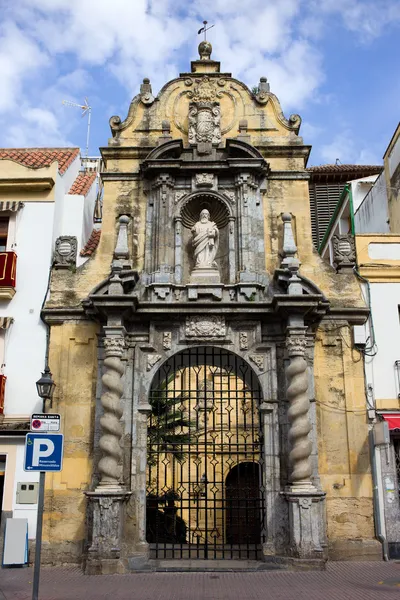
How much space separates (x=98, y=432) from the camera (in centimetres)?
1337

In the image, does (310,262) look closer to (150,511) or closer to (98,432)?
(98,432)

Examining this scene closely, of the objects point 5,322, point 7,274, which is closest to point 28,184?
point 7,274

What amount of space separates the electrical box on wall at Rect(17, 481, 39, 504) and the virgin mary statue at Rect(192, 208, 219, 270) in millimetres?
6150

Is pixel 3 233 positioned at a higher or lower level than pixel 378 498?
higher

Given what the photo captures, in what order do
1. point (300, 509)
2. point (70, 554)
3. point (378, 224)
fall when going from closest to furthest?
point (300, 509), point (70, 554), point (378, 224)

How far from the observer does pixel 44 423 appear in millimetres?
8477

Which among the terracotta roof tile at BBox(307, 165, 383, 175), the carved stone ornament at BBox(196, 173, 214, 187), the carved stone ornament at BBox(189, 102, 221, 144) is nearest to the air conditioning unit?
the carved stone ornament at BBox(196, 173, 214, 187)

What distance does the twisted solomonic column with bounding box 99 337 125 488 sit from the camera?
1246cm

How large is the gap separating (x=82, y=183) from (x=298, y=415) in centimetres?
954

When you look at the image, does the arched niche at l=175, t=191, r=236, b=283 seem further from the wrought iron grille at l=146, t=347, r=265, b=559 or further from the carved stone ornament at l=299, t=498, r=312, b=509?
the carved stone ornament at l=299, t=498, r=312, b=509

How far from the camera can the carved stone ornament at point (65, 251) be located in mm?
14898

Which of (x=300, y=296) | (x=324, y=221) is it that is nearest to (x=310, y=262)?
(x=300, y=296)

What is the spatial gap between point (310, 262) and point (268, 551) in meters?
6.69

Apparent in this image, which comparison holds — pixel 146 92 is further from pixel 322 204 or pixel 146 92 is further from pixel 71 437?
pixel 322 204
